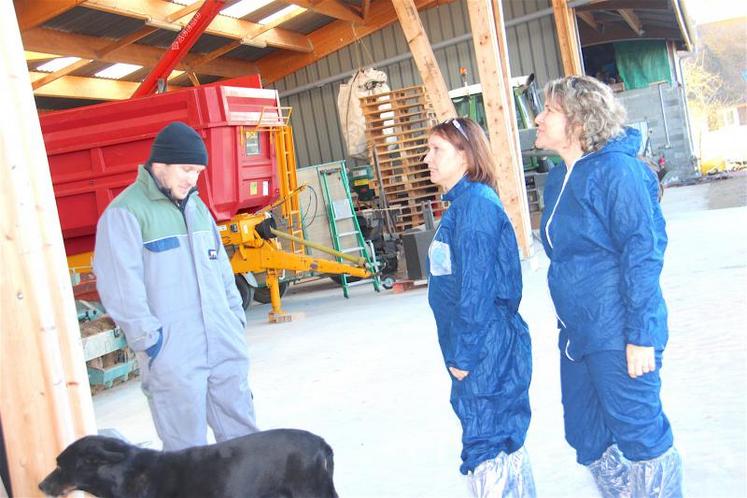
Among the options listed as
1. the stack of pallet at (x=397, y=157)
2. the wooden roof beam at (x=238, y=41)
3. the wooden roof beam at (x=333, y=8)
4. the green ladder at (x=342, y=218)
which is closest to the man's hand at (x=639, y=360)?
the green ladder at (x=342, y=218)

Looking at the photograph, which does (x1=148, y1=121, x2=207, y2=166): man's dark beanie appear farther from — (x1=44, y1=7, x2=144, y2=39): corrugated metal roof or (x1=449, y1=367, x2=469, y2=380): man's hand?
(x1=44, y1=7, x2=144, y2=39): corrugated metal roof

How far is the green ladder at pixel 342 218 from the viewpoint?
12.1 m

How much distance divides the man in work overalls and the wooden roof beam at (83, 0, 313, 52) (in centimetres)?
975

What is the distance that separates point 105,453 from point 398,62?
62.1 ft

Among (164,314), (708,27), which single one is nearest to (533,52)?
(164,314)

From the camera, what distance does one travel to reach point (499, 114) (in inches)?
396

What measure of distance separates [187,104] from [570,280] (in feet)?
23.5

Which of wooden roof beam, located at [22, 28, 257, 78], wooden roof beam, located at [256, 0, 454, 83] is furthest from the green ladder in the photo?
wooden roof beam, located at [256, 0, 454, 83]

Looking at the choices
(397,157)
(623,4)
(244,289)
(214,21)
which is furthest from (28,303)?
(623,4)

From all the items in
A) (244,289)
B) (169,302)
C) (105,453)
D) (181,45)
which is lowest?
(244,289)

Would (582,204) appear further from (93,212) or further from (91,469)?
(93,212)

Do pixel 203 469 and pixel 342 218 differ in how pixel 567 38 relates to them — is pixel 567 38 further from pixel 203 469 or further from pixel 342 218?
pixel 203 469

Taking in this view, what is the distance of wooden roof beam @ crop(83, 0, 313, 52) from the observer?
12.7 metres

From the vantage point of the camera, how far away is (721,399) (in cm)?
446
